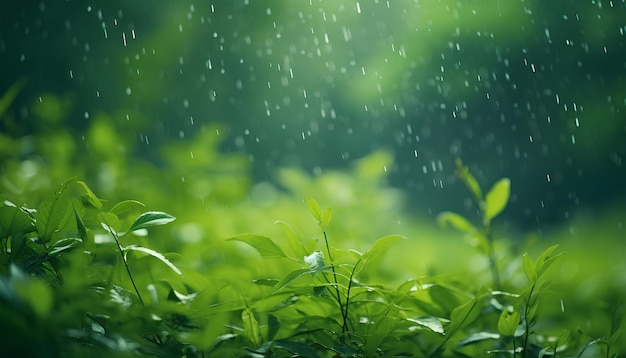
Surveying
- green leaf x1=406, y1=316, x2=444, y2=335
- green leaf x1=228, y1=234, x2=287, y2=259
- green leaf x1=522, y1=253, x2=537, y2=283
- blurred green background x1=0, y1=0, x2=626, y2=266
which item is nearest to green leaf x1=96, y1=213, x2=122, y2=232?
green leaf x1=228, y1=234, x2=287, y2=259

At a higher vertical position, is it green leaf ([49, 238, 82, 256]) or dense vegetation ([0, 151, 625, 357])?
green leaf ([49, 238, 82, 256])

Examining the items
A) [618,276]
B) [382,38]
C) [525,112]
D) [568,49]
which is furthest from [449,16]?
[618,276]

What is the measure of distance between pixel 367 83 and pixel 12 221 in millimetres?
4460

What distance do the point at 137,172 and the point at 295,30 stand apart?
321cm

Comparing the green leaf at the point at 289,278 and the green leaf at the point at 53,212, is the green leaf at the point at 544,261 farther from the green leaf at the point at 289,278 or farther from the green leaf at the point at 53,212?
the green leaf at the point at 53,212

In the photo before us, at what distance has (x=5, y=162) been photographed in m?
1.46

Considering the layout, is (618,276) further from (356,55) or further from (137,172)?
(356,55)

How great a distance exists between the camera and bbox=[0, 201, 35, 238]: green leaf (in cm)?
50

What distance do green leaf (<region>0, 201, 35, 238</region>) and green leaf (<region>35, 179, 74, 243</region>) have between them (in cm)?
1

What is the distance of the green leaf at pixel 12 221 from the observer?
0.50 metres

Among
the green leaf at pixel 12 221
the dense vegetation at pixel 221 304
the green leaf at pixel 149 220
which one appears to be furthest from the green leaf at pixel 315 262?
the green leaf at pixel 12 221

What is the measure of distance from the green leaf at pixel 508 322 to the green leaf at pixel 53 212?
0.42 metres

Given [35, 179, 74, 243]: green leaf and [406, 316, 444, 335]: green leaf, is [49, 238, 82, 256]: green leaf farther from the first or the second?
[406, 316, 444, 335]: green leaf

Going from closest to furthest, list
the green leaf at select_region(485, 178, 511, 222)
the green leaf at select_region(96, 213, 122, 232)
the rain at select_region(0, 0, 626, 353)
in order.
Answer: the green leaf at select_region(96, 213, 122, 232) → the green leaf at select_region(485, 178, 511, 222) → the rain at select_region(0, 0, 626, 353)
